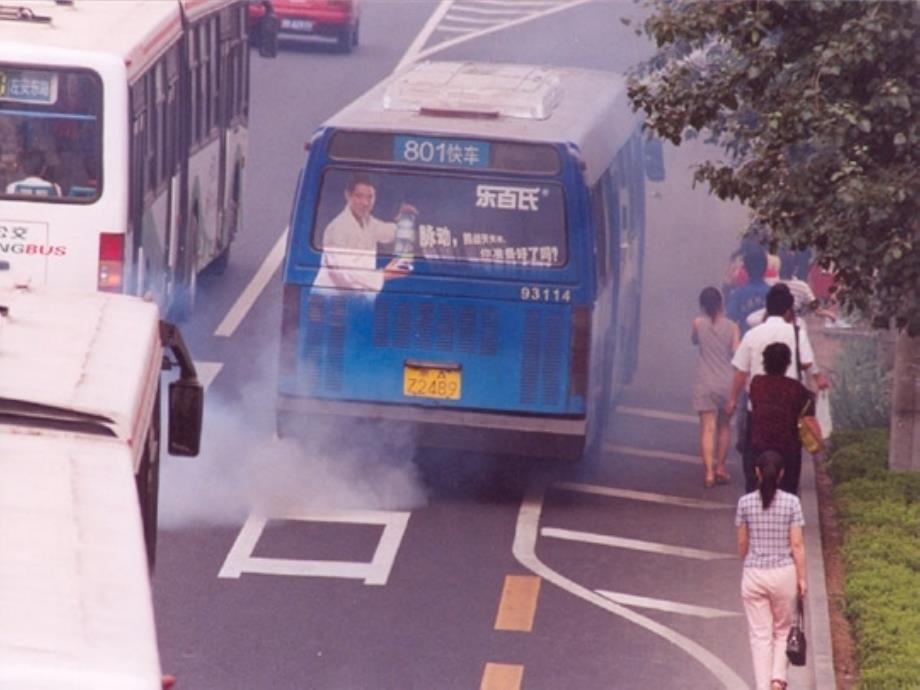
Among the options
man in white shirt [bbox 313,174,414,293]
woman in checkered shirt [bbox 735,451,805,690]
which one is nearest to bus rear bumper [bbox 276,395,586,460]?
man in white shirt [bbox 313,174,414,293]

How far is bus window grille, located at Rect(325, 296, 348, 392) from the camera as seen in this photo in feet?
56.8

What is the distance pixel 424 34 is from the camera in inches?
1817

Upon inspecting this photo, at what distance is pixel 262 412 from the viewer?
20859 mm

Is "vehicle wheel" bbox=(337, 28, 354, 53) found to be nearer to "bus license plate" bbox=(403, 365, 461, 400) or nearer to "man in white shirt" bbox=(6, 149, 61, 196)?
"man in white shirt" bbox=(6, 149, 61, 196)

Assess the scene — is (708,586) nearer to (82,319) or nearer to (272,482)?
(272,482)

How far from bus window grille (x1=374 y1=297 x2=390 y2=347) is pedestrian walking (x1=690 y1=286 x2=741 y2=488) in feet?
8.84

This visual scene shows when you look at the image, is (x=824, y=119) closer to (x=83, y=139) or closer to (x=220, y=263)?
(x=83, y=139)

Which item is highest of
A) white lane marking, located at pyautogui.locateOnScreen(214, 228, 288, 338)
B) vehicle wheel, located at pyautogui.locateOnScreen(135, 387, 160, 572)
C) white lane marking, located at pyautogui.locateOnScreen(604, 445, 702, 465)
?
vehicle wheel, located at pyautogui.locateOnScreen(135, 387, 160, 572)

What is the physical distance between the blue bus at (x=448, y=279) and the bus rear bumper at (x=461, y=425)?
1 cm

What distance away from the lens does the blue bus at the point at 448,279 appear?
17062mm

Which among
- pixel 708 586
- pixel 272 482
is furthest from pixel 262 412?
pixel 708 586

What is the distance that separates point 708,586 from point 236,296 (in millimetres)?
11585

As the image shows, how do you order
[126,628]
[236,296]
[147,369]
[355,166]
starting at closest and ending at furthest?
[126,628] → [147,369] → [355,166] → [236,296]

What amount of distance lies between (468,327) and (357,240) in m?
1.04
